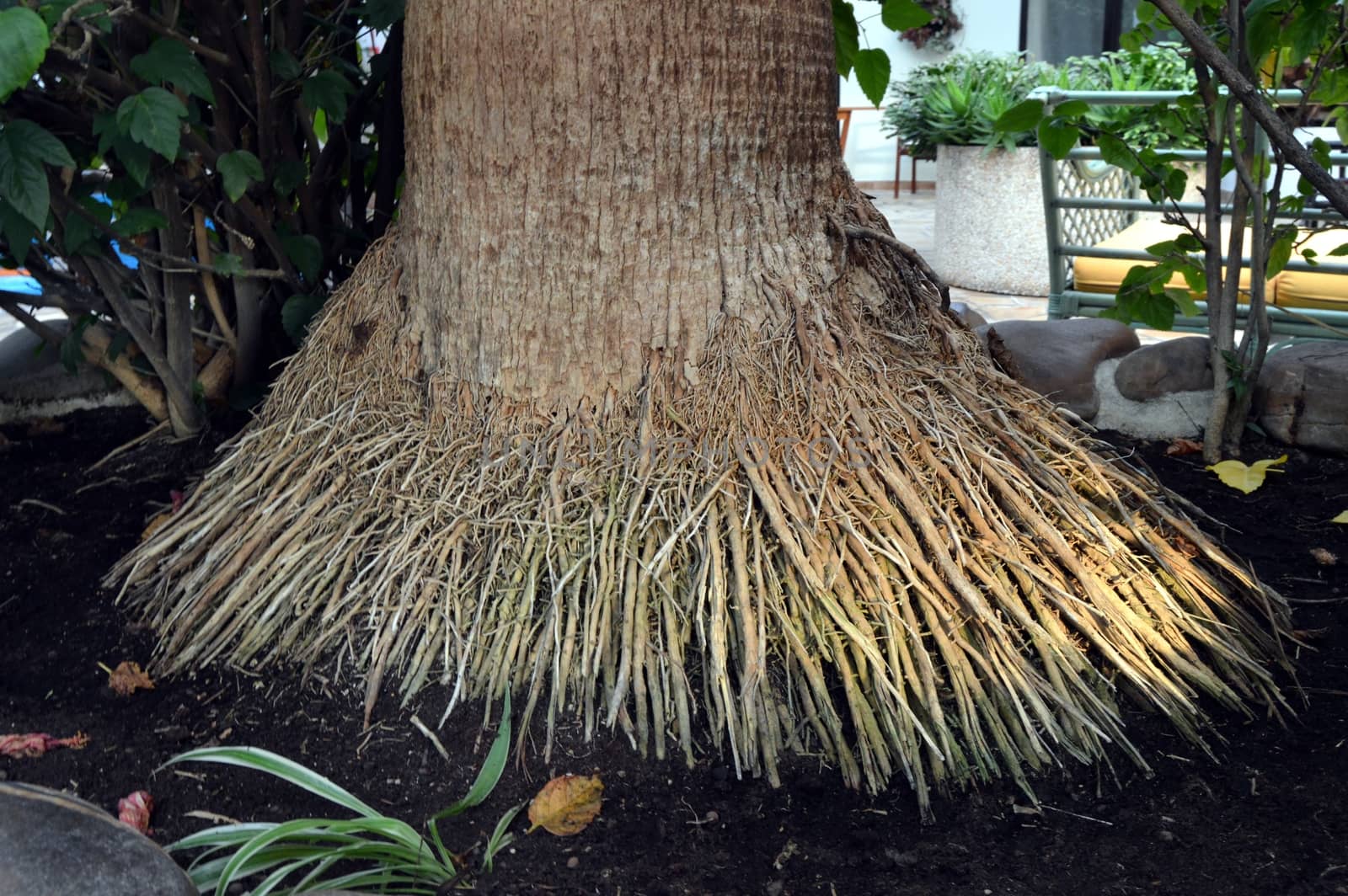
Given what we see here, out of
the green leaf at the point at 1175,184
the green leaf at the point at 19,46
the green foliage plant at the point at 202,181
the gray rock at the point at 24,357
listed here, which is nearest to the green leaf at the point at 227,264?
the green foliage plant at the point at 202,181

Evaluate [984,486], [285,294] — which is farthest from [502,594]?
[285,294]

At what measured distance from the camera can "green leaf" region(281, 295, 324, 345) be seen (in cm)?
296

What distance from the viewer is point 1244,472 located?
304 cm

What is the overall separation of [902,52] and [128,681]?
1298cm

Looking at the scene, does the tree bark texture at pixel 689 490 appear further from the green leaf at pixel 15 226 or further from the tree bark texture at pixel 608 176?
the green leaf at pixel 15 226

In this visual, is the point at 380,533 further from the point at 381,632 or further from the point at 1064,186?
the point at 1064,186

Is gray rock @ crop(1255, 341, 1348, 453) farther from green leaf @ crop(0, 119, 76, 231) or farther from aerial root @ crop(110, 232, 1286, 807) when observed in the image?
green leaf @ crop(0, 119, 76, 231)

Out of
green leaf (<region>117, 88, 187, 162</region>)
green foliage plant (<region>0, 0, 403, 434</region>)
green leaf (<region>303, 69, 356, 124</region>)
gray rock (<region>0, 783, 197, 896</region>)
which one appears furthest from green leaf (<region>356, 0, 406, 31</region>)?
gray rock (<region>0, 783, 197, 896</region>)

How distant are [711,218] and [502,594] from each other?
0.79 m

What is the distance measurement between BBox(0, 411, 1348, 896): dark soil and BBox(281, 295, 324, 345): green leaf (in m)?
0.83

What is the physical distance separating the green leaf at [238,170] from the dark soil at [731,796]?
0.93 metres

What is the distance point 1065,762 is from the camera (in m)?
1.95

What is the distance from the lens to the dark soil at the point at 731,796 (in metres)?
1.71

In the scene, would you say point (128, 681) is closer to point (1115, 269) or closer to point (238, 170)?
point (238, 170)
